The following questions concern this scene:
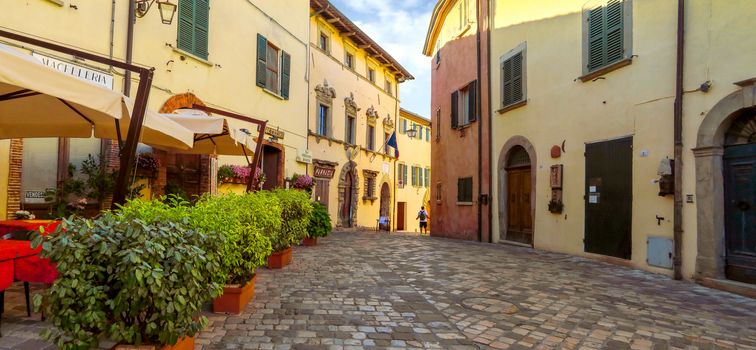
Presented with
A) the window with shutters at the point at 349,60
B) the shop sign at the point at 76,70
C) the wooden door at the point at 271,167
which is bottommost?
the wooden door at the point at 271,167

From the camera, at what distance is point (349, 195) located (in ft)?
67.7

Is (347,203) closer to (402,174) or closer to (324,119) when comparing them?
(324,119)

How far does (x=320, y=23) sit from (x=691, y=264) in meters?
14.6

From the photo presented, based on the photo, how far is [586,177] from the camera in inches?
351

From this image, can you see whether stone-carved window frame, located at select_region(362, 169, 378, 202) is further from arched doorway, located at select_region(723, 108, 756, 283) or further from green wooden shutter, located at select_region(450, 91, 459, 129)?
arched doorway, located at select_region(723, 108, 756, 283)

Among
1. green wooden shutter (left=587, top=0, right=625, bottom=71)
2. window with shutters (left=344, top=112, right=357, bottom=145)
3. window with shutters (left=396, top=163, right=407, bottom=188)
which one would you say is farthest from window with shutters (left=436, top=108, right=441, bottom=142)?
window with shutters (left=396, top=163, right=407, bottom=188)

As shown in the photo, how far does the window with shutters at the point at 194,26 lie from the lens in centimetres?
938

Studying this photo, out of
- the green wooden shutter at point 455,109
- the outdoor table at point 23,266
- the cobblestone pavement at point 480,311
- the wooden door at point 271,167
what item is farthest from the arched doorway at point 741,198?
the wooden door at point 271,167

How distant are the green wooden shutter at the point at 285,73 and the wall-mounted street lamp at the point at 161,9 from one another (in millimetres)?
5438

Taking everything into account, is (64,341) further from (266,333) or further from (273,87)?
(273,87)

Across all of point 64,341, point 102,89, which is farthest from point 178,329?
point 102,89

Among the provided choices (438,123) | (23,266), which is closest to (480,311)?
(23,266)

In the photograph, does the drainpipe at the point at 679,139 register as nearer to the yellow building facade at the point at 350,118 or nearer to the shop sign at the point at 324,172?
the yellow building facade at the point at 350,118

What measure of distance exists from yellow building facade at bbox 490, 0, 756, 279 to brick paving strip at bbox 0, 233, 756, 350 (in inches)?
39.2
